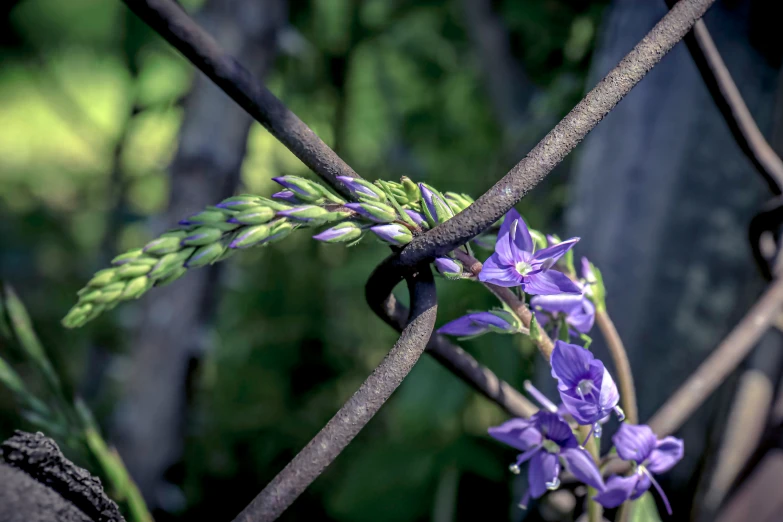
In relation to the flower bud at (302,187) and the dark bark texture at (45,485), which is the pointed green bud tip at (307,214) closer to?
the flower bud at (302,187)

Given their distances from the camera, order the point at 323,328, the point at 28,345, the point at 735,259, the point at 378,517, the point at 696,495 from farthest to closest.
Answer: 1. the point at 323,328
2. the point at 378,517
3. the point at 735,259
4. the point at 696,495
5. the point at 28,345

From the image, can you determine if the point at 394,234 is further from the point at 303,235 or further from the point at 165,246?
the point at 303,235

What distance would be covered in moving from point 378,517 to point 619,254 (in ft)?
1.98

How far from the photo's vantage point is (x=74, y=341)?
4.41 ft

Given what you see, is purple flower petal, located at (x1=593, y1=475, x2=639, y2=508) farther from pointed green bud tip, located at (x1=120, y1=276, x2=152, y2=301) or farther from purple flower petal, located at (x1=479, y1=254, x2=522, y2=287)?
pointed green bud tip, located at (x1=120, y1=276, x2=152, y2=301)

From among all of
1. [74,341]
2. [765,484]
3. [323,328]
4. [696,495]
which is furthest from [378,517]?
[74,341]

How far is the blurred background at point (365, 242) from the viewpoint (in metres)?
0.80

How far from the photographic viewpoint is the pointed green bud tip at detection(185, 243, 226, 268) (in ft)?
0.87

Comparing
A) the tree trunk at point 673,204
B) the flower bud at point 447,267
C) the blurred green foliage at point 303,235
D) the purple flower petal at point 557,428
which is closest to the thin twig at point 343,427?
the flower bud at point 447,267

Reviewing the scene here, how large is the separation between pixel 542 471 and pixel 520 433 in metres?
0.02

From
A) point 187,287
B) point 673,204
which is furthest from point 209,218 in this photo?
point 673,204

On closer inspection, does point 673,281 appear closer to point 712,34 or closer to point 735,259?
point 735,259

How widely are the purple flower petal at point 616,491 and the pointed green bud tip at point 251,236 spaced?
0.24 metres

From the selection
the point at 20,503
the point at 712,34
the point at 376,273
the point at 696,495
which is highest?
the point at 712,34
